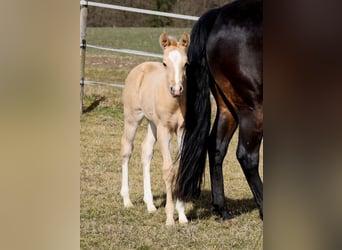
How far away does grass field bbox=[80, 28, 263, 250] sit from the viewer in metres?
1.93

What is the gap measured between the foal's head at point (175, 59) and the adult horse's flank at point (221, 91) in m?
0.14

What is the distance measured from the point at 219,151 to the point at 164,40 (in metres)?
0.52

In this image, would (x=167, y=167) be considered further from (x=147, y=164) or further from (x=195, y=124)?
(x=195, y=124)

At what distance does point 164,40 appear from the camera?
1953 mm

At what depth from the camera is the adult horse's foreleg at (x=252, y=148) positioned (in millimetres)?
2000

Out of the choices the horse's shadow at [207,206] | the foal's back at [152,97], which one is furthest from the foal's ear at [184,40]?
the horse's shadow at [207,206]

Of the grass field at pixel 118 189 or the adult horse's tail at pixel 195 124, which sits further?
the adult horse's tail at pixel 195 124

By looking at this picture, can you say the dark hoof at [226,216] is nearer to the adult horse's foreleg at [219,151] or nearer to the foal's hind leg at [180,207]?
the adult horse's foreleg at [219,151]

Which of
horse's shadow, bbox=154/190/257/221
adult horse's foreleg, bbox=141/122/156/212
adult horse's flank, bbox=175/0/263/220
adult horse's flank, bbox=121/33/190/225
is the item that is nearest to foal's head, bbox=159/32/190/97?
adult horse's flank, bbox=121/33/190/225

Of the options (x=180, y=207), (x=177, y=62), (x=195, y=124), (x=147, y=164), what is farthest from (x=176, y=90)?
(x=180, y=207)

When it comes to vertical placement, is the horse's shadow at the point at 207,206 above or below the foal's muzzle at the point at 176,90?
below

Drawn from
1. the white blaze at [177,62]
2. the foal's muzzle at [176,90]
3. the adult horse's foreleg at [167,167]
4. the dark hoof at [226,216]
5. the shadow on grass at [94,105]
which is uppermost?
the white blaze at [177,62]

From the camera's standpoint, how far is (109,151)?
204 cm
